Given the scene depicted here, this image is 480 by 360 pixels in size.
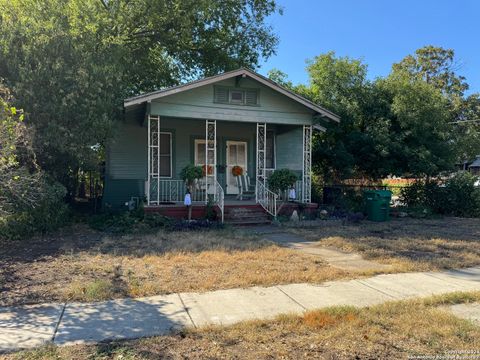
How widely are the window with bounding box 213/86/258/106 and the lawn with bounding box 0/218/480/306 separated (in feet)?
15.9

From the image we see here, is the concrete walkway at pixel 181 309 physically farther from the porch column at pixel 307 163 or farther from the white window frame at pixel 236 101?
the white window frame at pixel 236 101

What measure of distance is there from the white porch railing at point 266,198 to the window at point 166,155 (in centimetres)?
361

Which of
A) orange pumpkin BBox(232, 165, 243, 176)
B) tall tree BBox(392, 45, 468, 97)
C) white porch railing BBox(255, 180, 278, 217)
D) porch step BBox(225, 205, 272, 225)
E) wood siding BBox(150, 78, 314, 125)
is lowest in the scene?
porch step BBox(225, 205, 272, 225)

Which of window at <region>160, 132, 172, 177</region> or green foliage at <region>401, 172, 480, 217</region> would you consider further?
green foliage at <region>401, 172, 480, 217</region>

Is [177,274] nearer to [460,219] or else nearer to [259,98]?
[259,98]

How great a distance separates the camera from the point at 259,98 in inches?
559

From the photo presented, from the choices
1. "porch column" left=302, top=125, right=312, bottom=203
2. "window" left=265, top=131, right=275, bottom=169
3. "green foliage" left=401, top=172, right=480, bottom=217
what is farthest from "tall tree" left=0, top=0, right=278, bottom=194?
"green foliage" left=401, top=172, right=480, bottom=217

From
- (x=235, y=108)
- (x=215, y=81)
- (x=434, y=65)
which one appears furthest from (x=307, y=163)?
(x=434, y=65)

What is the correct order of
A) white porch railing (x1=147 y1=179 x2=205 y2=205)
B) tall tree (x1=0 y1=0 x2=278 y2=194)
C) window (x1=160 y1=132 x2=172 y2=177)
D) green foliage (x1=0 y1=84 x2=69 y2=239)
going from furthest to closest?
window (x1=160 y1=132 x2=172 y2=177)
white porch railing (x1=147 y1=179 x2=205 y2=205)
tall tree (x1=0 y1=0 x2=278 y2=194)
green foliage (x1=0 y1=84 x2=69 y2=239)

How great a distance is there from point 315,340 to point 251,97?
1098 cm

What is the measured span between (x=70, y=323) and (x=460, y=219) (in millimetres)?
14789

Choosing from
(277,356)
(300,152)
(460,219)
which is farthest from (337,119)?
(277,356)

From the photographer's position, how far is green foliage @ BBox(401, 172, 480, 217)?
643 inches

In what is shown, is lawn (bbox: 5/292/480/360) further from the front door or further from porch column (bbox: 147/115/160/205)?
the front door
